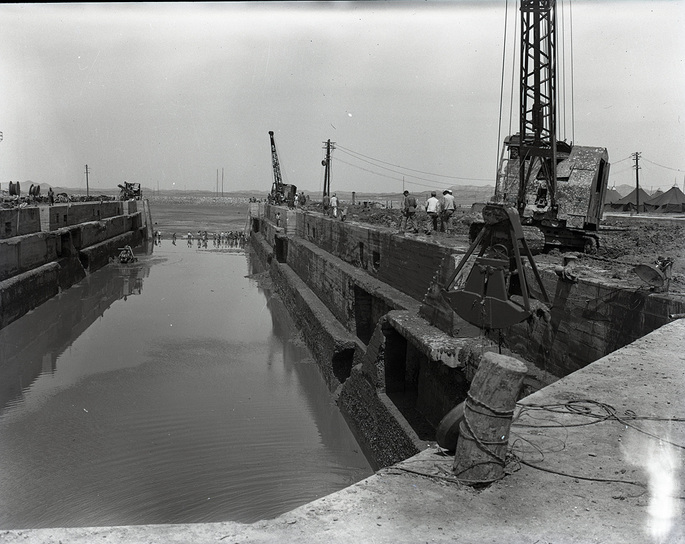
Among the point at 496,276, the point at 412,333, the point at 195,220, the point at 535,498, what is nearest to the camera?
the point at 535,498

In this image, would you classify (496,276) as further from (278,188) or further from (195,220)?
(195,220)

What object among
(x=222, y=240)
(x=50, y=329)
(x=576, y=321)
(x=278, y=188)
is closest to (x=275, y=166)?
(x=278, y=188)

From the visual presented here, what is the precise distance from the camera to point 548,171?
13.0 meters

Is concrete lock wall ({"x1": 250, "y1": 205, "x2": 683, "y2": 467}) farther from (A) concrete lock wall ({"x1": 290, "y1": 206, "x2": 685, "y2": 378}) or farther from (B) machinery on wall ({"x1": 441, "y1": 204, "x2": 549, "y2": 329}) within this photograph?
(B) machinery on wall ({"x1": 441, "y1": 204, "x2": 549, "y2": 329})

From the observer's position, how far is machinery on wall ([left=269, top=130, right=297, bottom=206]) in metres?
42.1

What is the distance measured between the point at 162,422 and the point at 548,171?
9420mm

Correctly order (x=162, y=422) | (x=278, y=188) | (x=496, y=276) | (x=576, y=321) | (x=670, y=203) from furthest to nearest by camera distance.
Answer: (x=278, y=188)
(x=670, y=203)
(x=162, y=422)
(x=576, y=321)
(x=496, y=276)

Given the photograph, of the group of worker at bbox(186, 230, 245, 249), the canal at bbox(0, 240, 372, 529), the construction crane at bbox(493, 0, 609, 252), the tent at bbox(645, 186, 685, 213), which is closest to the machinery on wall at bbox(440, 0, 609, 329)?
the construction crane at bbox(493, 0, 609, 252)

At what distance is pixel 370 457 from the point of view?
7.70 metres

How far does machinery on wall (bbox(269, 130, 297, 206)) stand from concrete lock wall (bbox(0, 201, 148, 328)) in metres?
12.9

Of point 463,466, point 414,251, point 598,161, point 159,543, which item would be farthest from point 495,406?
point 598,161

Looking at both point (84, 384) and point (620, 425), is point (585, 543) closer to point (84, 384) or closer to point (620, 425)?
point (620, 425)

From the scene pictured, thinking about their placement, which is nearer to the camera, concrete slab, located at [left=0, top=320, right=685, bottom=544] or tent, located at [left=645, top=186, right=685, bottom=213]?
concrete slab, located at [left=0, top=320, right=685, bottom=544]

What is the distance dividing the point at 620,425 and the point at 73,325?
14.6 metres
